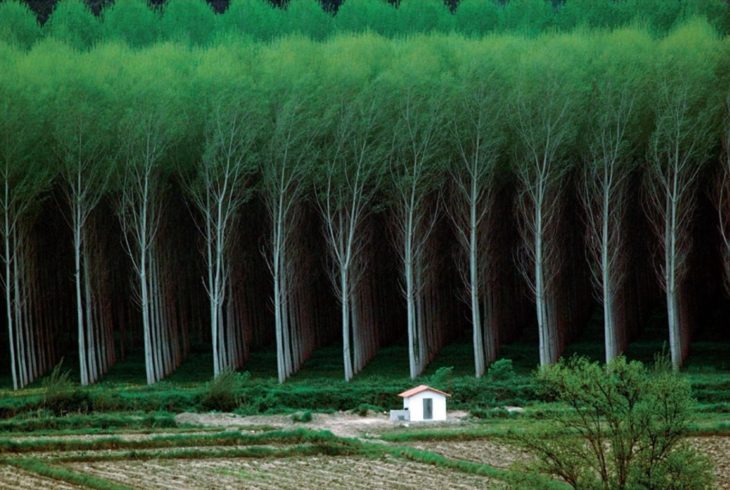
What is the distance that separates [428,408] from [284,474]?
10533mm

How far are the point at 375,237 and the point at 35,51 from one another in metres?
14.2

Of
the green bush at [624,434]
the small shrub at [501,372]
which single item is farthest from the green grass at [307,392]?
the green bush at [624,434]

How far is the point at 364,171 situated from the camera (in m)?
53.8

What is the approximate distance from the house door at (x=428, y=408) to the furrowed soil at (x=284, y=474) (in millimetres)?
7640

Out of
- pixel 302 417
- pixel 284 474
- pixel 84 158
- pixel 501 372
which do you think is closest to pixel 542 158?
pixel 501 372

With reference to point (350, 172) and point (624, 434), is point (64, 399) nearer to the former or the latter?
point (350, 172)

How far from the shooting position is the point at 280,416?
150 feet

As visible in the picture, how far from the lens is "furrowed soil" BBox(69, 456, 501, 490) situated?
32906 mm

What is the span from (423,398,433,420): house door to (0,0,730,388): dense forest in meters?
7.97

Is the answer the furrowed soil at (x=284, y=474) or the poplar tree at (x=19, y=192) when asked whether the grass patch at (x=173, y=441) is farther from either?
the poplar tree at (x=19, y=192)

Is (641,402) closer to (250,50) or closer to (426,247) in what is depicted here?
(426,247)

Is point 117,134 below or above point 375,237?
above

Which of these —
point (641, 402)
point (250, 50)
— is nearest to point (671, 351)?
point (250, 50)

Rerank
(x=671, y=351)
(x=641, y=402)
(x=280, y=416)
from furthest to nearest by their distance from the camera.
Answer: (x=671, y=351) < (x=280, y=416) < (x=641, y=402)
